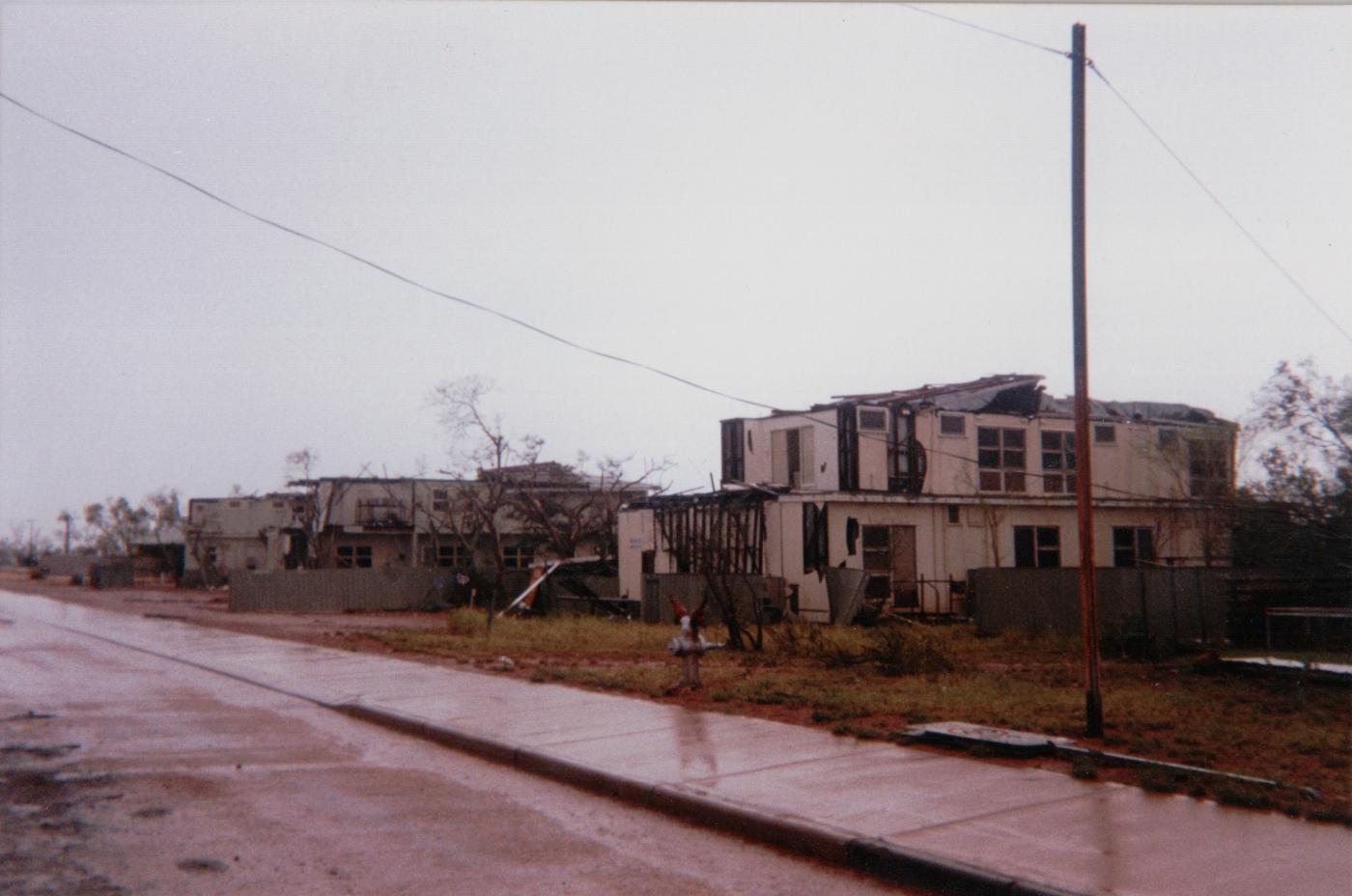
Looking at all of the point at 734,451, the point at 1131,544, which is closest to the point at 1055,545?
the point at 1131,544

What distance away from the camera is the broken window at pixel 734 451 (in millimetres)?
32906

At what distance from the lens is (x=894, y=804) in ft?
25.9

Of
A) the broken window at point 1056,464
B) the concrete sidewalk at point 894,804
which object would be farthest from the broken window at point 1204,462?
the concrete sidewalk at point 894,804

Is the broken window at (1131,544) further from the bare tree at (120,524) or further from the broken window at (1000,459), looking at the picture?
the bare tree at (120,524)

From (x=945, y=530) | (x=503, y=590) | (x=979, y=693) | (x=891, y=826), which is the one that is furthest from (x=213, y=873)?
(x=503, y=590)

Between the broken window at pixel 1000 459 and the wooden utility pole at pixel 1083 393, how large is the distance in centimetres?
2105

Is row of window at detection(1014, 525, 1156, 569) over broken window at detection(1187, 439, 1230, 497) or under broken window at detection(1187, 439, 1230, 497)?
under

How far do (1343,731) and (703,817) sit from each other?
6115 mm

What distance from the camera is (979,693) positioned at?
13164mm

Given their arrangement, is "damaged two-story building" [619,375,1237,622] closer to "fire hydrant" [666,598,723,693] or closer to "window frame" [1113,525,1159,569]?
"window frame" [1113,525,1159,569]

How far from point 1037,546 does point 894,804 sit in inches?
1008

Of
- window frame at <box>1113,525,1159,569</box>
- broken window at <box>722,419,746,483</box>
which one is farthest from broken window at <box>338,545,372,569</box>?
window frame at <box>1113,525,1159,569</box>

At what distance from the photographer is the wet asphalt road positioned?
21.5 ft

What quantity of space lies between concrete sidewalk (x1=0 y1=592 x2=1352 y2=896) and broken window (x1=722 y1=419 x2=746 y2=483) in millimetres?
19344
